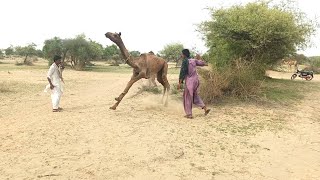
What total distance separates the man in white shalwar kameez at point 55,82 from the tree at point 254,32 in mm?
6464

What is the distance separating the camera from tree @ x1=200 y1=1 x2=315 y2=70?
13.5 m

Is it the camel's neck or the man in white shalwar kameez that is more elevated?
the camel's neck

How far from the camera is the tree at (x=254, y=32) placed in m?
13.5

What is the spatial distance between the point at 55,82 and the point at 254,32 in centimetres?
774

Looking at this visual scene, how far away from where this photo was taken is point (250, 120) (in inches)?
356

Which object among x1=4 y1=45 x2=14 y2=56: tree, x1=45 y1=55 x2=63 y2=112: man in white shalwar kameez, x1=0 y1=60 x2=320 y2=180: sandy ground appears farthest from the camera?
x1=4 y1=45 x2=14 y2=56: tree

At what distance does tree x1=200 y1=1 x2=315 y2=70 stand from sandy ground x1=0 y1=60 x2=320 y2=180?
4.31m

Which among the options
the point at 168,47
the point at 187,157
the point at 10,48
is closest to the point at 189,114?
the point at 187,157

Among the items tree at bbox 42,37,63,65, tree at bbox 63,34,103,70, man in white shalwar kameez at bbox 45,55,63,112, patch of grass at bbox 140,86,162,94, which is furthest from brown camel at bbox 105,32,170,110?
tree at bbox 42,37,63,65

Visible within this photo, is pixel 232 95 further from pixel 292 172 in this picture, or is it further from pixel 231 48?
pixel 292 172

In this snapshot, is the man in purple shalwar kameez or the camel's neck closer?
the man in purple shalwar kameez

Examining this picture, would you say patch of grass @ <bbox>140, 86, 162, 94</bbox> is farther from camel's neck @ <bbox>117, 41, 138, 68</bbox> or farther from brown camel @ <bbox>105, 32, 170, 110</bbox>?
camel's neck @ <bbox>117, 41, 138, 68</bbox>

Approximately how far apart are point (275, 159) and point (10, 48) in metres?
79.0

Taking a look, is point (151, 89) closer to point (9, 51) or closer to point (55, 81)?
point (55, 81)
